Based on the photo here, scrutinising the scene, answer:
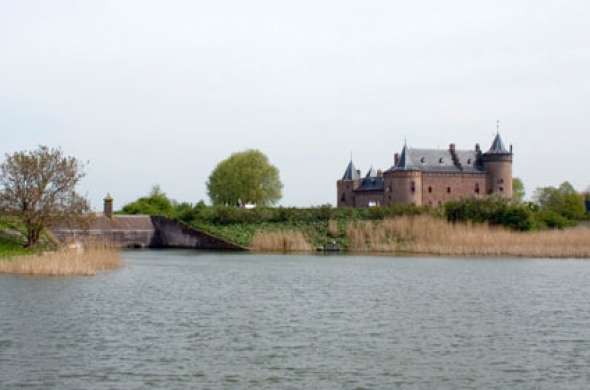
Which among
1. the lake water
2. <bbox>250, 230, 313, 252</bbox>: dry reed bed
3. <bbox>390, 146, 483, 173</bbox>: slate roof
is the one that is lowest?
the lake water

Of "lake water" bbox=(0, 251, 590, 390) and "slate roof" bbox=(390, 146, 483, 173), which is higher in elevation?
"slate roof" bbox=(390, 146, 483, 173)

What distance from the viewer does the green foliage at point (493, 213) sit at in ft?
A: 141

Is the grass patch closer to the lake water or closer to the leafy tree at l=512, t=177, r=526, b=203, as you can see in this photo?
the lake water

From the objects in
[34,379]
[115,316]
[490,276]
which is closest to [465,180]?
[490,276]

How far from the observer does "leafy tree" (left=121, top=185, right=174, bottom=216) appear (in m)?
59.5

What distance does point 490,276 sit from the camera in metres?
26.8

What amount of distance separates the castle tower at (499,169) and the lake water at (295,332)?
48.9 metres

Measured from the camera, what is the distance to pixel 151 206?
60406 mm

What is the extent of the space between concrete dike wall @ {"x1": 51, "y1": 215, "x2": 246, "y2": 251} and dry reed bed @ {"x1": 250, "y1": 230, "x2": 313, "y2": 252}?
174 inches

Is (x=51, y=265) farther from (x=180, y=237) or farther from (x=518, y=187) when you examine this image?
(x=518, y=187)

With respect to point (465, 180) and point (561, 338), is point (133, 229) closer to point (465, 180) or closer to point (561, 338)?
point (465, 180)

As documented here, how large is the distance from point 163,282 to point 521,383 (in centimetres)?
1506

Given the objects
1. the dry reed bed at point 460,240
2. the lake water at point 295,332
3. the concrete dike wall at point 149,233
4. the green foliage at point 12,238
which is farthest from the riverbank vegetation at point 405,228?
the green foliage at point 12,238

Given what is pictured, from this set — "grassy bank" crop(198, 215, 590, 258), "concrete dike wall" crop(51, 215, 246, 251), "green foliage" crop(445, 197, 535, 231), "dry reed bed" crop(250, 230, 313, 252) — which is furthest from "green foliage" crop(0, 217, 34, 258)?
"green foliage" crop(445, 197, 535, 231)
